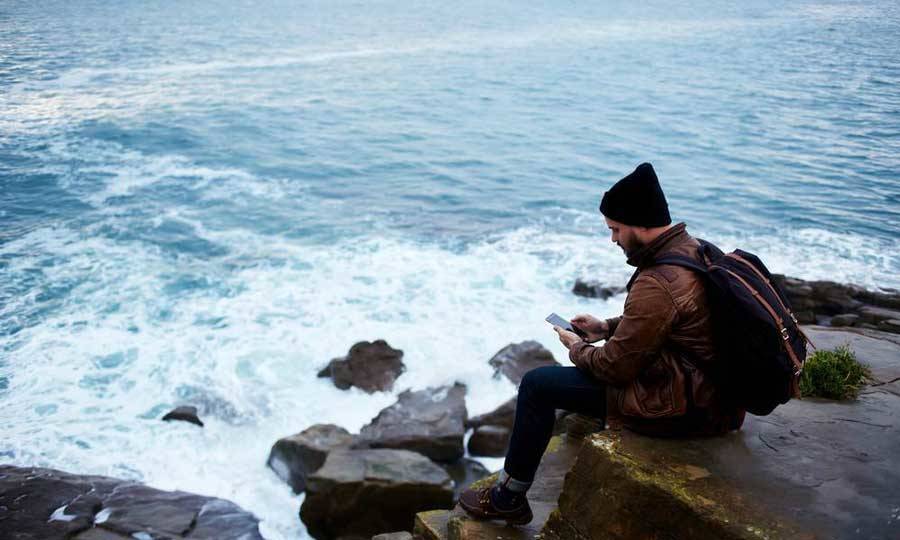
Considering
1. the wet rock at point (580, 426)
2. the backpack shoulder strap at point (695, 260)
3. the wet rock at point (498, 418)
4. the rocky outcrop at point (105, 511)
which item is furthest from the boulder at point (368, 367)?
the backpack shoulder strap at point (695, 260)

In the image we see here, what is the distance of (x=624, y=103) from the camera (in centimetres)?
3628

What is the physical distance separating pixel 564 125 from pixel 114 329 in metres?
22.9

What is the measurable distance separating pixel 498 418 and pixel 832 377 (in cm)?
572

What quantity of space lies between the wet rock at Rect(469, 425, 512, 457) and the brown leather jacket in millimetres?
6094

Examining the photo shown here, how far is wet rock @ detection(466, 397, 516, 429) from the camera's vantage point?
1115 cm

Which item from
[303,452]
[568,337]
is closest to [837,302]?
[303,452]

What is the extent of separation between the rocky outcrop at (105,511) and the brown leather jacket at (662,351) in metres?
5.98

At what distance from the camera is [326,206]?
22.3m

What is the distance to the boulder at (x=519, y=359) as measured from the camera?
1306cm

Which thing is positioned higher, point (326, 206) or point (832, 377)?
point (832, 377)

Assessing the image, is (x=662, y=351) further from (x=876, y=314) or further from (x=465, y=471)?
(x=876, y=314)

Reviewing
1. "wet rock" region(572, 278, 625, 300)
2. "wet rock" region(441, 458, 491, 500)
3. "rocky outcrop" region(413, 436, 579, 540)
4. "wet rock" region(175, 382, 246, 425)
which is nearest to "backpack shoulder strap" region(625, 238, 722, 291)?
"rocky outcrop" region(413, 436, 579, 540)

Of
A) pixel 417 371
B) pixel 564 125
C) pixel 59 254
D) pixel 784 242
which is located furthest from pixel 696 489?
pixel 564 125

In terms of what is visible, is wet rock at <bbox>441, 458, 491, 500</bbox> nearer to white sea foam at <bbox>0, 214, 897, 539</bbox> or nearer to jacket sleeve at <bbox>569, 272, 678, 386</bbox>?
white sea foam at <bbox>0, 214, 897, 539</bbox>
